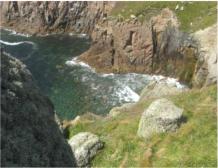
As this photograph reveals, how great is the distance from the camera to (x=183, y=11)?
106188 millimetres

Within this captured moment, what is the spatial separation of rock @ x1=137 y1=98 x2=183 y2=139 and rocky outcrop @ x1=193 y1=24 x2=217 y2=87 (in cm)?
4689

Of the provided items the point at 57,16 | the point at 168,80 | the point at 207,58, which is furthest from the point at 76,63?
the point at 57,16

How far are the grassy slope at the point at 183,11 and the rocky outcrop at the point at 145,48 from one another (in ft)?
8.27

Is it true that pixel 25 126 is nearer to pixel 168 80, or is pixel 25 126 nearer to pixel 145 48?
pixel 168 80

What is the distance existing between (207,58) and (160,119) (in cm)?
5471

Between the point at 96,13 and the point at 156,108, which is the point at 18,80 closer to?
the point at 156,108

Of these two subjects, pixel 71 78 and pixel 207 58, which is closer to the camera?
pixel 207 58

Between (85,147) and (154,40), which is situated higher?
(85,147)

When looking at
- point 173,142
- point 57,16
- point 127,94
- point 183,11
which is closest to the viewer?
point 173,142

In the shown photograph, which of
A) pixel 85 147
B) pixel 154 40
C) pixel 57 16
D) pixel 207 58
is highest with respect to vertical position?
pixel 57 16

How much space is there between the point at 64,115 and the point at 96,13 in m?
57.8

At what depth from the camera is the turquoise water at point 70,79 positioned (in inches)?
3103

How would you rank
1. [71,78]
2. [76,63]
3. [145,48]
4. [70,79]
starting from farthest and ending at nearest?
[76,63] → [145,48] → [71,78] → [70,79]

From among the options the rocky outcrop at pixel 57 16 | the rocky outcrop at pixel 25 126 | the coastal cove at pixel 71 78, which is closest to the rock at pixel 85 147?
the rocky outcrop at pixel 25 126
